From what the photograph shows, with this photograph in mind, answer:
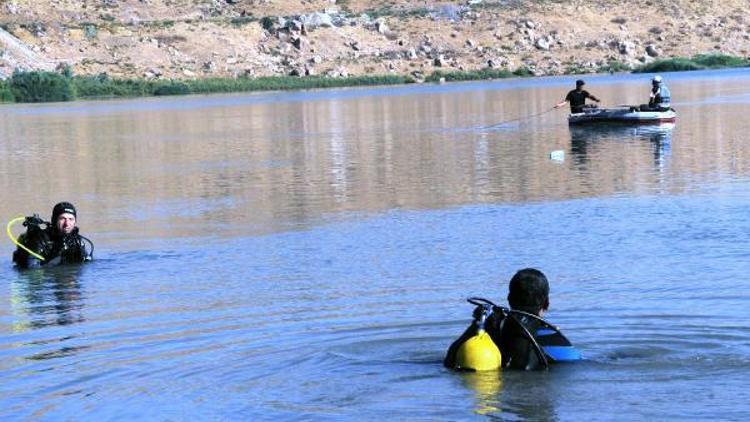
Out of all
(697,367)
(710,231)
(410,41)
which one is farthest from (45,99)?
(697,367)

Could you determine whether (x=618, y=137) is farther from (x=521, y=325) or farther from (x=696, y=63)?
(x=696, y=63)

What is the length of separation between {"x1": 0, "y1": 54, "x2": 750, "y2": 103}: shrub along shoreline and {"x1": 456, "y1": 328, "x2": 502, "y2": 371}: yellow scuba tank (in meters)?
86.4

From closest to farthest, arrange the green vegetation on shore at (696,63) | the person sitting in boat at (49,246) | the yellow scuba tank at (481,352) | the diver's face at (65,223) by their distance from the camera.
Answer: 1. the yellow scuba tank at (481,352)
2. the diver's face at (65,223)
3. the person sitting in boat at (49,246)
4. the green vegetation on shore at (696,63)

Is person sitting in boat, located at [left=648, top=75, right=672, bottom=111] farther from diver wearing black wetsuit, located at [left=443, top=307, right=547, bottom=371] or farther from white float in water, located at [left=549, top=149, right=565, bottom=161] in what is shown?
diver wearing black wetsuit, located at [left=443, top=307, right=547, bottom=371]

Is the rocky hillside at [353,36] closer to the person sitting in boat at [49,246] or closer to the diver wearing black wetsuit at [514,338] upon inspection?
the person sitting in boat at [49,246]

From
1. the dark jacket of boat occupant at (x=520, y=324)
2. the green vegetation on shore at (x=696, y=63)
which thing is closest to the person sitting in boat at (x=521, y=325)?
the dark jacket of boat occupant at (x=520, y=324)

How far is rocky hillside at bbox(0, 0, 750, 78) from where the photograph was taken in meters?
114

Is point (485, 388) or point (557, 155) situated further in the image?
point (557, 155)

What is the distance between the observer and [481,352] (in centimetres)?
1119

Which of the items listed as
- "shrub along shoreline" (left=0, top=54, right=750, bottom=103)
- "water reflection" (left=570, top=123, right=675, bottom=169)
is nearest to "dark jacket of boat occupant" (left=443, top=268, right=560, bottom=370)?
"water reflection" (left=570, top=123, right=675, bottom=169)

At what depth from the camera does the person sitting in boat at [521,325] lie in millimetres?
10836

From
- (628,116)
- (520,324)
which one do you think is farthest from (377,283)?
(628,116)

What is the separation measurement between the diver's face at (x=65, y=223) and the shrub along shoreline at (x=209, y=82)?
258 feet

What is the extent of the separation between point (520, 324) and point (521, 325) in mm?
10
